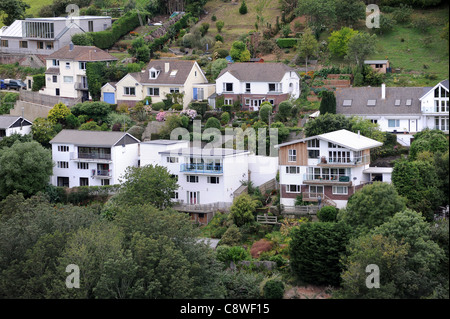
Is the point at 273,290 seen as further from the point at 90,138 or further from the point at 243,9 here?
the point at 243,9

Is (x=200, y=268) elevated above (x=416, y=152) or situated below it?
below

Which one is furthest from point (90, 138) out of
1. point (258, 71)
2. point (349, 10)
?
point (349, 10)

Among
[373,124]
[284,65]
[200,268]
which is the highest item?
[284,65]

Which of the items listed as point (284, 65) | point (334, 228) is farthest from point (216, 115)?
point (334, 228)

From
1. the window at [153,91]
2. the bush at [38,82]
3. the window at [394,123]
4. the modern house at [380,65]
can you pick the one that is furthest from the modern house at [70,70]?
the window at [394,123]

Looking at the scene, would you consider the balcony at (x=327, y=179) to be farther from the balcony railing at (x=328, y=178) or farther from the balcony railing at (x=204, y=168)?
the balcony railing at (x=204, y=168)

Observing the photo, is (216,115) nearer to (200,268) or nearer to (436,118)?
(436,118)
